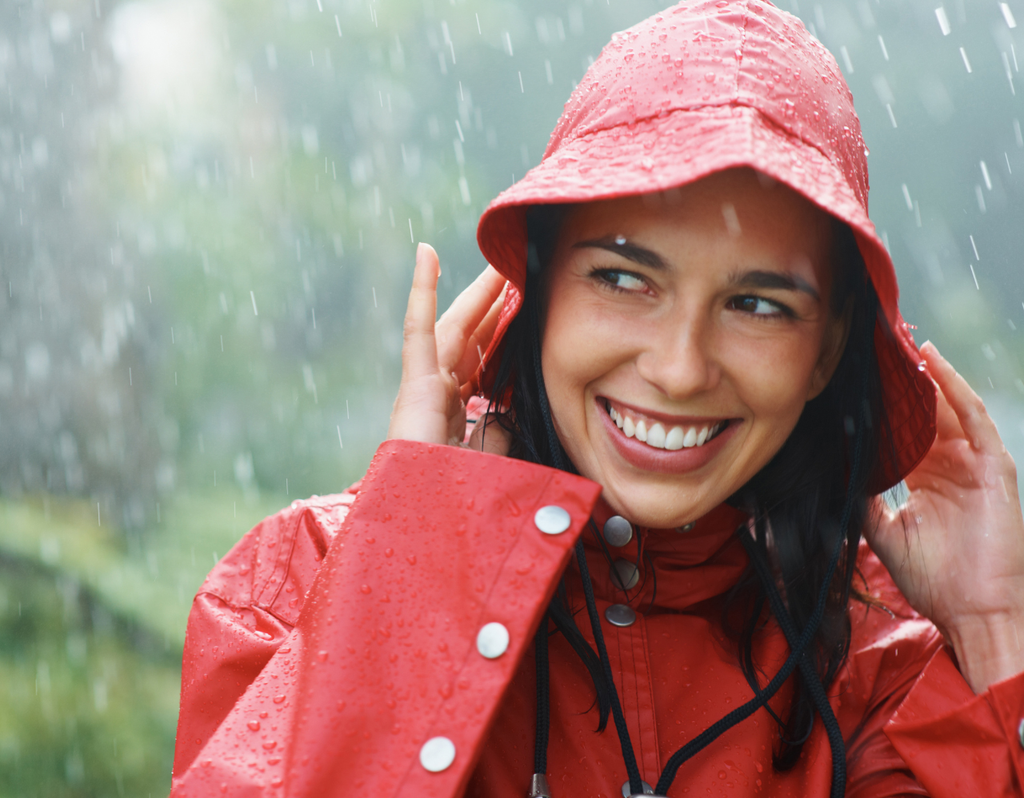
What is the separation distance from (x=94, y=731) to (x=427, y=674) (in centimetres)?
430

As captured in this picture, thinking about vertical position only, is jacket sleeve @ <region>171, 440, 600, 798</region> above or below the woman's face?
below

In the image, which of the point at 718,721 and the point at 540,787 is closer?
the point at 540,787

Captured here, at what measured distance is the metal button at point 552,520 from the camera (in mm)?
1238

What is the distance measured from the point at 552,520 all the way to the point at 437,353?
0.54m

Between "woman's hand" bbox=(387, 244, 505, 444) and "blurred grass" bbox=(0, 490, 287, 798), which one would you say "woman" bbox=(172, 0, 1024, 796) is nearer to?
"woman's hand" bbox=(387, 244, 505, 444)

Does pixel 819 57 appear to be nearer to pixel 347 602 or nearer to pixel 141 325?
pixel 347 602

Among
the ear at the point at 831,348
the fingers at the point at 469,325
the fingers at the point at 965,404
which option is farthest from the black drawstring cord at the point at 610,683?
the fingers at the point at 965,404

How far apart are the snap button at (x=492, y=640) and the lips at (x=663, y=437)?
17.1 inches

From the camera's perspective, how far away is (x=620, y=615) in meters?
1.55

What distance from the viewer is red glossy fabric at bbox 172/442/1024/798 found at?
115 centimetres

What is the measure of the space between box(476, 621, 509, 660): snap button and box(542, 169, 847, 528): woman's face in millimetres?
396

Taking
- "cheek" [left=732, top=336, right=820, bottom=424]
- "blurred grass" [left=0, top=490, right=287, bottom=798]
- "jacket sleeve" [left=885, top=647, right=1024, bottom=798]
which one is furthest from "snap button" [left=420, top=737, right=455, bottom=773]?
"blurred grass" [left=0, top=490, right=287, bottom=798]

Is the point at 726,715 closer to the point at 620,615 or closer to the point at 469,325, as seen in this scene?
the point at 620,615

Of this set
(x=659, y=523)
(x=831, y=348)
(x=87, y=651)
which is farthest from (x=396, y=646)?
(x=87, y=651)
